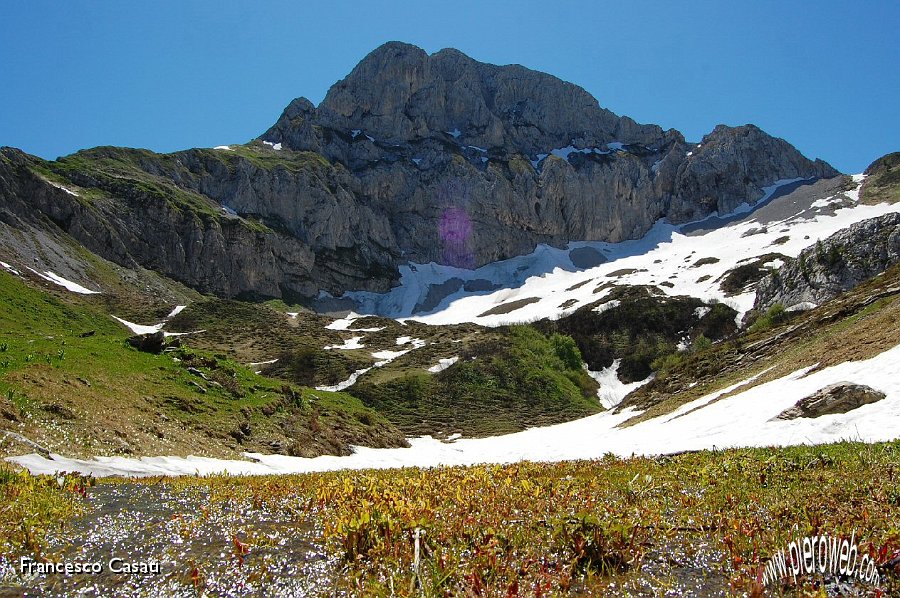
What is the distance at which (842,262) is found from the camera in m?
81.8

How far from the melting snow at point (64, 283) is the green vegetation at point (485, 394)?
75.1 meters

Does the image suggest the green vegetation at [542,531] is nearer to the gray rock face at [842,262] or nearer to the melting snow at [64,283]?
the gray rock face at [842,262]

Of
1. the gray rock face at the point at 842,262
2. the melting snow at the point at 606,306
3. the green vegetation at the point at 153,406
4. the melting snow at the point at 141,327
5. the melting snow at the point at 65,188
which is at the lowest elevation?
the green vegetation at the point at 153,406

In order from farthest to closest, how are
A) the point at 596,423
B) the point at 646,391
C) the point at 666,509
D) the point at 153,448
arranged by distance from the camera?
the point at 646,391 → the point at 596,423 → the point at 153,448 → the point at 666,509

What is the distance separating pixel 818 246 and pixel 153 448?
99425mm

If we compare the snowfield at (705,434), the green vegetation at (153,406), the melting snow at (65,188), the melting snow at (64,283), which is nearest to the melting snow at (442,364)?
the green vegetation at (153,406)

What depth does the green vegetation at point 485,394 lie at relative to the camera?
194 ft

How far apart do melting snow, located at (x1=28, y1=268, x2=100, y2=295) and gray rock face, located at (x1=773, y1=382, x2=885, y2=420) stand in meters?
120

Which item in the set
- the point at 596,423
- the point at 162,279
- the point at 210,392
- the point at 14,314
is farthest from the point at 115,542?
the point at 162,279

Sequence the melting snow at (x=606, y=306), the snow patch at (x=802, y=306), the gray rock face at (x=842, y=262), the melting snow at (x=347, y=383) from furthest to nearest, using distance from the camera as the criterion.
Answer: the melting snow at (x=606, y=306) → the gray rock face at (x=842, y=262) → the snow patch at (x=802, y=306) → the melting snow at (x=347, y=383)

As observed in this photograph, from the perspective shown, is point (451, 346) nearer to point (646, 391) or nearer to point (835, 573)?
point (646, 391)

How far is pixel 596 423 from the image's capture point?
4594cm

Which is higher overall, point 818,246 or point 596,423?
point 818,246

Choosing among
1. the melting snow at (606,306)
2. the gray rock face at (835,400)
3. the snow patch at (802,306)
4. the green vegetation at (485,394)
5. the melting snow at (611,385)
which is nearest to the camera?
the gray rock face at (835,400)
